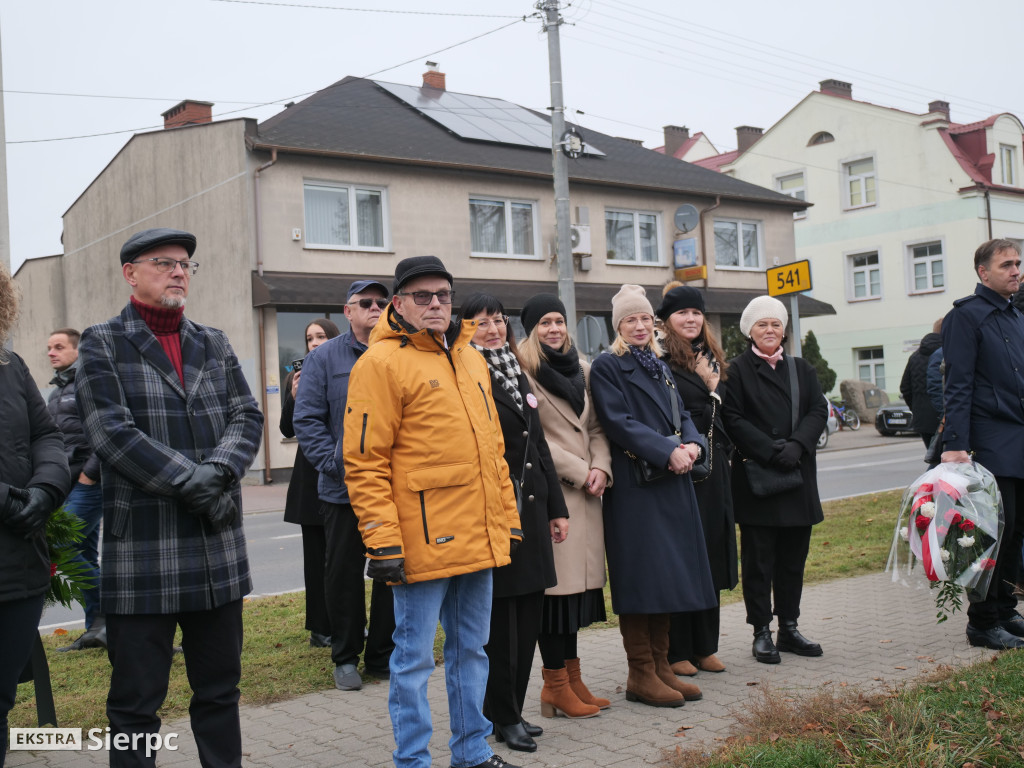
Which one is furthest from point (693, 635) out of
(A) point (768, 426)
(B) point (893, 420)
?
(B) point (893, 420)

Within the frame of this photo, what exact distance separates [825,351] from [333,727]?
129ft

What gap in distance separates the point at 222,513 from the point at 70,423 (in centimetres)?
261

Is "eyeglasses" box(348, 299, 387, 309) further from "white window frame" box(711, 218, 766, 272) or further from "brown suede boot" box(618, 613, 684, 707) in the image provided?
"white window frame" box(711, 218, 766, 272)

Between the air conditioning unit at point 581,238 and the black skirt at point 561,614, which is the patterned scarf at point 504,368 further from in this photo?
the air conditioning unit at point 581,238

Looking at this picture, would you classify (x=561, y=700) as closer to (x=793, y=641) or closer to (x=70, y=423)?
(x=793, y=641)

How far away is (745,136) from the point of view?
158 ft

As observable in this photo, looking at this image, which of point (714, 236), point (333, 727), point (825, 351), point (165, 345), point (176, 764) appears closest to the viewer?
point (165, 345)

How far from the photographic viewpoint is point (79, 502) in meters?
7.07

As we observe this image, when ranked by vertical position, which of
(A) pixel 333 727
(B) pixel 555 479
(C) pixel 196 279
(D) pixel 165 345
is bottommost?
(A) pixel 333 727

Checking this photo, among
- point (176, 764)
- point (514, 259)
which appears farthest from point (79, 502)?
Result: point (514, 259)

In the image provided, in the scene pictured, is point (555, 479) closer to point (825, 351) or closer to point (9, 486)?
point (9, 486)

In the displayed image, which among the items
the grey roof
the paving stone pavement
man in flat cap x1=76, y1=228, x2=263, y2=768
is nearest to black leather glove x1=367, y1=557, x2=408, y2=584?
man in flat cap x1=76, y1=228, x2=263, y2=768

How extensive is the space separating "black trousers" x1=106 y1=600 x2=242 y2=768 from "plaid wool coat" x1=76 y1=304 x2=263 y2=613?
9 centimetres

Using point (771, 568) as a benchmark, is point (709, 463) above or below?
above
